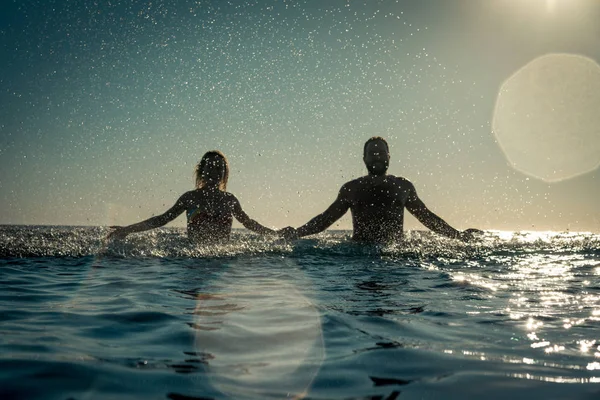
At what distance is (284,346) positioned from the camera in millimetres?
2465

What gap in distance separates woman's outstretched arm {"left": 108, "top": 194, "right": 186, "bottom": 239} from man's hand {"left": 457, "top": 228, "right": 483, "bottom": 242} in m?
5.26

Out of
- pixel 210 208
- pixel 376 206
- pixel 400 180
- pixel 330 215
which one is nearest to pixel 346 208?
pixel 330 215

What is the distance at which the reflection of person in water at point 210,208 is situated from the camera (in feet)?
28.7

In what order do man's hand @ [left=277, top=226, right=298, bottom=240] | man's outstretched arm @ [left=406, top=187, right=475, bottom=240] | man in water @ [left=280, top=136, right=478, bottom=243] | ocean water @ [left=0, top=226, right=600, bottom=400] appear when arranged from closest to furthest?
1. ocean water @ [left=0, top=226, right=600, bottom=400]
2. man's hand @ [left=277, top=226, right=298, bottom=240]
3. man in water @ [left=280, top=136, right=478, bottom=243]
4. man's outstretched arm @ [left=406, top=187, right=475, bottom=240]

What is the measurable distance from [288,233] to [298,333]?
229 inches

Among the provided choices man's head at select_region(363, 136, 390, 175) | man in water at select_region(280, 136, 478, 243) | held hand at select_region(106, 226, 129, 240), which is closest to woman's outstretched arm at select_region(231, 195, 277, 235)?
man in water at select_region(280, 136, 478, 243)

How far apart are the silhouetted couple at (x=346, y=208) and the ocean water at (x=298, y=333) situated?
2599 mm

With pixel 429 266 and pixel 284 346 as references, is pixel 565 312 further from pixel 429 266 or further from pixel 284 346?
pixel 429 266

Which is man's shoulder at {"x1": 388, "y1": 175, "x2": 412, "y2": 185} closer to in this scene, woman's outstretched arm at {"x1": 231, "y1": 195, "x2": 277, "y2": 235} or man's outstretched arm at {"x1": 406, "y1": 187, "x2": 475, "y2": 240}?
man's outstretched arm at {"x1": 406, "y1": 187, "x2": 475, "y2": 240}

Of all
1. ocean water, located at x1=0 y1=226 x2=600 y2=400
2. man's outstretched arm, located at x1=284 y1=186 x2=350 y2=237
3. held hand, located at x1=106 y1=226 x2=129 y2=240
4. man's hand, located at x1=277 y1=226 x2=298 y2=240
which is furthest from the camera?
man's outstretched arm, located at x1=284 y1=186 x2=350 y2=237

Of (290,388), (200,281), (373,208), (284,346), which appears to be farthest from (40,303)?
(373,208)

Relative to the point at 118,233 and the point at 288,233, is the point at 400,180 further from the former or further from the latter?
the point at 118,233

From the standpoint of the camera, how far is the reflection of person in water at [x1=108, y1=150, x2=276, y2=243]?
8.76m

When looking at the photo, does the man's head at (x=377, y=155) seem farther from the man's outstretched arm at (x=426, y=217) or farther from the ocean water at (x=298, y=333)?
the ocean water at (x=298, y=333)
